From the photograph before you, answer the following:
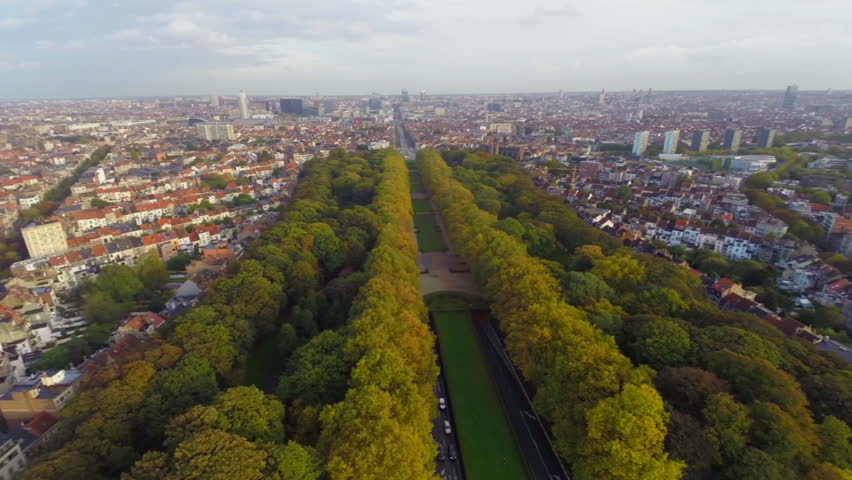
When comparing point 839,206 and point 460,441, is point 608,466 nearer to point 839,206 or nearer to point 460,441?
point 460,441

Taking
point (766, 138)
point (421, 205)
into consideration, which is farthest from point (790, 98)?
point (421, 205)

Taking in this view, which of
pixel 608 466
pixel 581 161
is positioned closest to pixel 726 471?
pixel 608 466

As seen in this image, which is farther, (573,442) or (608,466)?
(573,442)

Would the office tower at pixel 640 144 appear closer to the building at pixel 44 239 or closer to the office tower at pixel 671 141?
the office tower at pixel 671 141

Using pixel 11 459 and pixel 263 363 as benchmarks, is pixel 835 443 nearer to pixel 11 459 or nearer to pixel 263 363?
pixel 263 363

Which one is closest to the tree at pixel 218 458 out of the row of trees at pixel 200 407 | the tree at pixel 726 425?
the row of trees at pixel 200 407

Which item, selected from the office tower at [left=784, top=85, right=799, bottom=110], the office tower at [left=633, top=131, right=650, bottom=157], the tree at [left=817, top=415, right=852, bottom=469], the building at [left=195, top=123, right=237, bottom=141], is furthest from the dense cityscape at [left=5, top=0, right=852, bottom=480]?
the office tower at [left=784, top=85, right=799, bottom=110]
